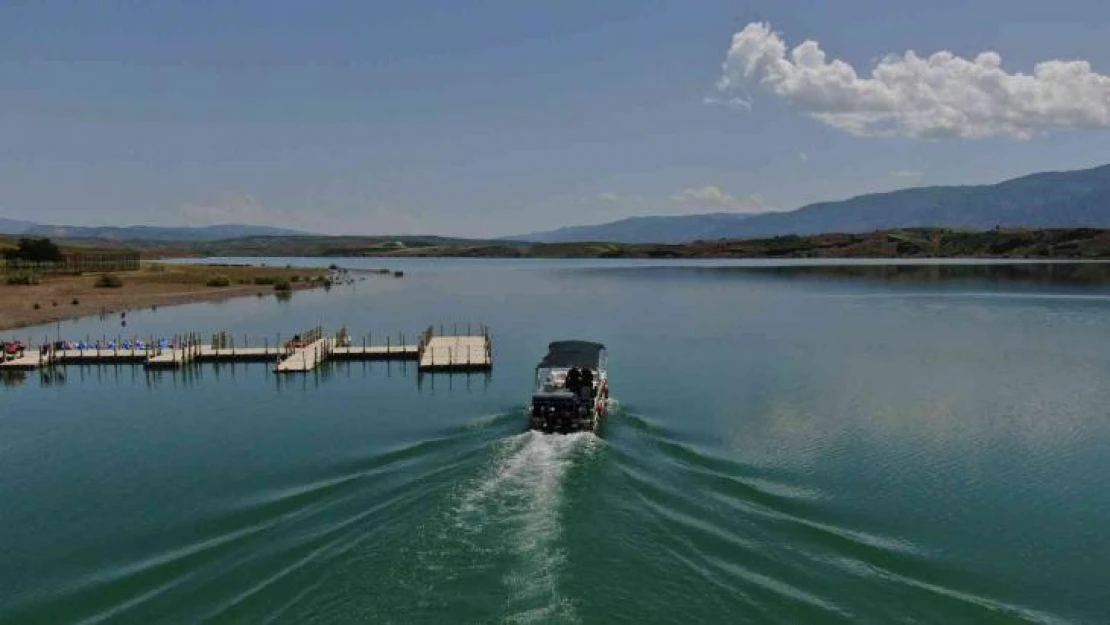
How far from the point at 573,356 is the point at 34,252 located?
6327 inches

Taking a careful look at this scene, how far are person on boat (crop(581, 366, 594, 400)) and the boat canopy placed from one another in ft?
15.5

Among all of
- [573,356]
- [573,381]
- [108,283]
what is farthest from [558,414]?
[108,283]

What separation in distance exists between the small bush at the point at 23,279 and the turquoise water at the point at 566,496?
7825cm

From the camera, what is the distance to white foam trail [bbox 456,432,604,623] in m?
25.6

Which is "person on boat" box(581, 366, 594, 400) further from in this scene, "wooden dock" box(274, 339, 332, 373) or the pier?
"wooden dock" box(274, 339, 332, 373)

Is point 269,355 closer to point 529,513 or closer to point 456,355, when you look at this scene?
point 456,355

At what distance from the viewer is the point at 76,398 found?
64.2 meters

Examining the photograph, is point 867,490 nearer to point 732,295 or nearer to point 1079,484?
point 1079,484

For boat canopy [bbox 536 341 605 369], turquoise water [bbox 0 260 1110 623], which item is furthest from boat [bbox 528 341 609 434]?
turquoise water [bbox 0 260 1110 623]

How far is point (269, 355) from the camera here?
82.6m

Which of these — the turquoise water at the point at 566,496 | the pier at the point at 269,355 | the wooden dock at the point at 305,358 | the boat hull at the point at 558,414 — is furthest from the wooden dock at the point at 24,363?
the boat hull at the point at 558,414

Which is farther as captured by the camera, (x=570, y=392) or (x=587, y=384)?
(x=587, y=384)

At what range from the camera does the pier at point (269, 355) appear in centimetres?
7662

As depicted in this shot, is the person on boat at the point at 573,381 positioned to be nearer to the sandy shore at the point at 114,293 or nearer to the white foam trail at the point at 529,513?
the white foam trail at the point at 529,513
